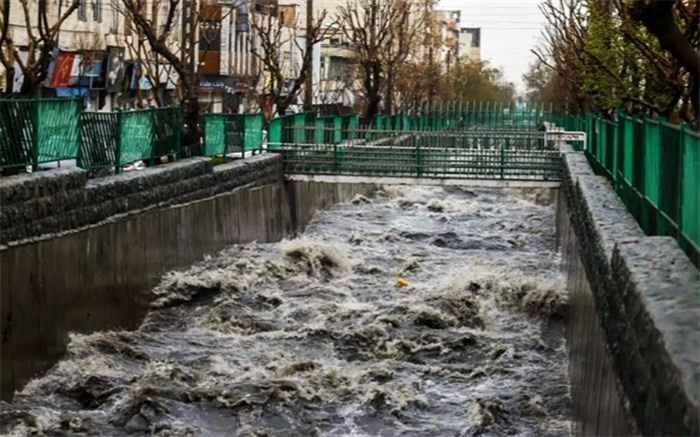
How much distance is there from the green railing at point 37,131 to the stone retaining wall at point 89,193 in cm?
32

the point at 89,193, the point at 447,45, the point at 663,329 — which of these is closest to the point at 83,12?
the point at 89,193

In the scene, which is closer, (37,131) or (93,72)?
(37,131)

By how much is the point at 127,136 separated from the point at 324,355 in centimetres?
598

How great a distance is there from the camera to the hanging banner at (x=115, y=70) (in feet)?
194

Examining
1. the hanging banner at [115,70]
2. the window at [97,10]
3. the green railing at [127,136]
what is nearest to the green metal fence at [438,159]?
the green railing at [127,136]

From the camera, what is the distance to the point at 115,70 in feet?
197

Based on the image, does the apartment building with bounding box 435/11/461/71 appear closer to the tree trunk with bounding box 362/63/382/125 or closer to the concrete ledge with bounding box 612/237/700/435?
the tree trunk with bounding box 362/63/382/125

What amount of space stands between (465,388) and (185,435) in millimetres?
3906

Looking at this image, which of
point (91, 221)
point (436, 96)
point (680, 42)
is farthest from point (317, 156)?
point (436, 96)

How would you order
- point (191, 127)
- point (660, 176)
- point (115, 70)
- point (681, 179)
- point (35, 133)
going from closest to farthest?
point (681, 179)
point (660, 176)
point (35, 133)
point (191, 127)
point (115, 70)

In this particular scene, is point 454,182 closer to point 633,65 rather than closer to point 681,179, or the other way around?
point 633,65

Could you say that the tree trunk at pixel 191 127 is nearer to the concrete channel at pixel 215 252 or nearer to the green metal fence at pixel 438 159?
the concrete channel at pixel 215 252

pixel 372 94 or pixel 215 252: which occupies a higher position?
pixel 372 94

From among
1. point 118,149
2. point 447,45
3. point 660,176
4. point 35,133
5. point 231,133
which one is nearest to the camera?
point 660,176
